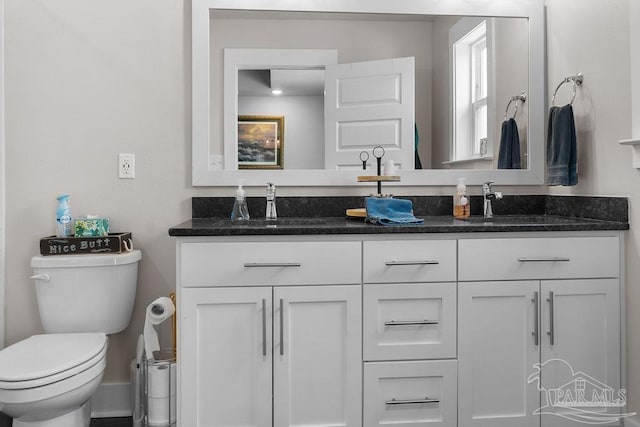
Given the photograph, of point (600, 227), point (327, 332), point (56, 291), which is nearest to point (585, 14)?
point (600, 227)

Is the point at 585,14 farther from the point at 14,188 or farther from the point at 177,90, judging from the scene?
the point at 14,188

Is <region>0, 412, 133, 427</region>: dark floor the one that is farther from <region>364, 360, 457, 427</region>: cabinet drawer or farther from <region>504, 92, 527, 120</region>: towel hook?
<region>504, 92, 527, 120</region>: towel hook

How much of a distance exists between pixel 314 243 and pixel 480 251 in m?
0.61

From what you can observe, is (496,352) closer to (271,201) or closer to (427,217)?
(427,217)

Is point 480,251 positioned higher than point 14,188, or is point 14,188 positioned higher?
point 14,188

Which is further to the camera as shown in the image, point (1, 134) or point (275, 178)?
point (275, 178)

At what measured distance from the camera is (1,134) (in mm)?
2230

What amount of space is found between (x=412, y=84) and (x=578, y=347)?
1.30m

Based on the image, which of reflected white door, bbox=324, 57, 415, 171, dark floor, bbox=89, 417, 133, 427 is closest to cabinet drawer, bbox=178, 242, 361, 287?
reflected white door, bbox=324, 57, 415, 171

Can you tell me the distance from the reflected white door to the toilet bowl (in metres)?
1.25

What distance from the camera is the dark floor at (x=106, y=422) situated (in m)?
2.20

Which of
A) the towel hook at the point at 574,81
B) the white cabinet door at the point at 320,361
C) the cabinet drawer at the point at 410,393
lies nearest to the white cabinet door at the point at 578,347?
the cabinet drawer at the point at 410,393

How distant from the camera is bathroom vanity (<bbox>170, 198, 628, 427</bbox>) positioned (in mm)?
1839

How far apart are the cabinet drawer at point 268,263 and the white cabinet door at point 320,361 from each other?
0.17 ft
